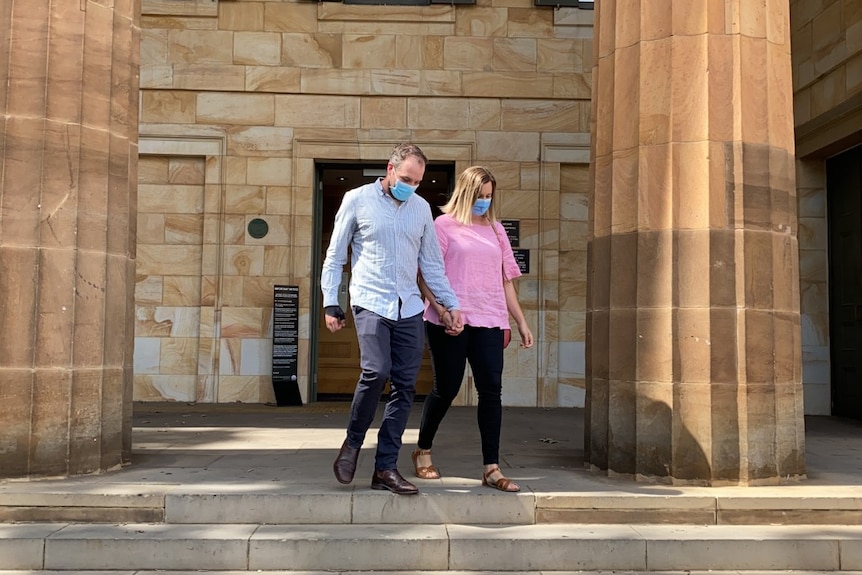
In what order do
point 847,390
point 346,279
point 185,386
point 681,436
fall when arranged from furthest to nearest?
point 346,279 → point 185,386 → point 847,390 → point 681,436

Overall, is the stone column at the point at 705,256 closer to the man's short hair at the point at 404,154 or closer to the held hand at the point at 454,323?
the held hand at the point at 454,323

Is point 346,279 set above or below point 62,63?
below

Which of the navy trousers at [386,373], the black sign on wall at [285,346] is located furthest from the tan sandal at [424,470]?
the black sign on wall at [285,346]

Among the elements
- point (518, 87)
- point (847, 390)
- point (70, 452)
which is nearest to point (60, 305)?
point (70, 452)

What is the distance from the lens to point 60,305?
16.6ft

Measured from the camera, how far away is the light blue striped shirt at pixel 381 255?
14.8 ft

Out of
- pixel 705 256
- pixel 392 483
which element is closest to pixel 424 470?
pixel 392 483

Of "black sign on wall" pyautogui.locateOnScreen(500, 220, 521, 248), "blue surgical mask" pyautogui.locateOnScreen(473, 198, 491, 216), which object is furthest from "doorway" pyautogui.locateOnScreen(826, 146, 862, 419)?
"blue surgical mask" pyautogui.locateOnScreen(473, 198, 491, 216)

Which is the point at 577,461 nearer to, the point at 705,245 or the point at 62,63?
the point at 705,245

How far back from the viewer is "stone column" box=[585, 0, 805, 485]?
16.5 feet

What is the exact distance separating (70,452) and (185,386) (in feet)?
17.8

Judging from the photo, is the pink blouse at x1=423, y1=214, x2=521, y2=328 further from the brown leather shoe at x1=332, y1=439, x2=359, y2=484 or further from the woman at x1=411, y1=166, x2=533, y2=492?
the brown leather shoe at x1=332, y1=439, x2=359, y2=484

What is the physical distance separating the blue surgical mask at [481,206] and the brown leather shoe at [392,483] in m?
1.67

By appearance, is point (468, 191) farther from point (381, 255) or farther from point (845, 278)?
point (845, 278)
